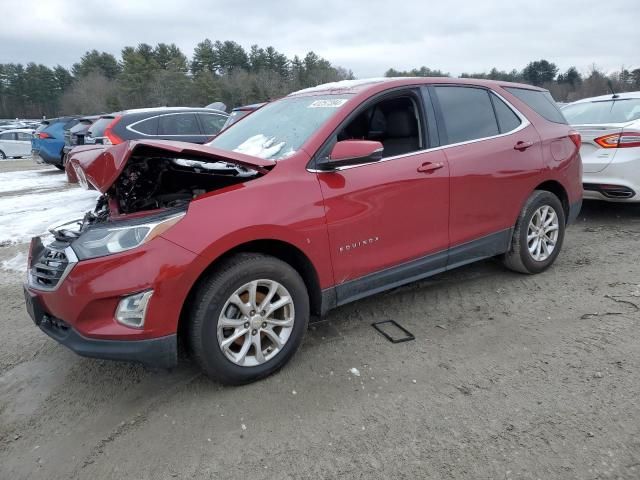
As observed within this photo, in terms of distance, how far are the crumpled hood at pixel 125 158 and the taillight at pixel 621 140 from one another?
4.90 meters

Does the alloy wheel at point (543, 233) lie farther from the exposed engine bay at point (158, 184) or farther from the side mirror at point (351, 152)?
the exposed engine bay at point (158, 184)

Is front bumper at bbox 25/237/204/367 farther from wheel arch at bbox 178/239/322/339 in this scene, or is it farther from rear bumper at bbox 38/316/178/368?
wheel arch at bbox 178/239/322/339

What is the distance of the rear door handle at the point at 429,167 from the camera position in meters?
3.44

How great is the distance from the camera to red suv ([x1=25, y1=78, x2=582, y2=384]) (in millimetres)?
2510

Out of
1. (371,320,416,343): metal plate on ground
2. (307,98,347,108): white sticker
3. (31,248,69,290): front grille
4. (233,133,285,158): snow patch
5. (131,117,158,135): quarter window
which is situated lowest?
(371,320,416,343): metal plate on ground

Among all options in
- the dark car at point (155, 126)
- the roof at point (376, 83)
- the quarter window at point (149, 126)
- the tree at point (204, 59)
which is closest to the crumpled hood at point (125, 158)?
the roof at point (376, 83)

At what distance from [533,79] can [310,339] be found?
283 ft

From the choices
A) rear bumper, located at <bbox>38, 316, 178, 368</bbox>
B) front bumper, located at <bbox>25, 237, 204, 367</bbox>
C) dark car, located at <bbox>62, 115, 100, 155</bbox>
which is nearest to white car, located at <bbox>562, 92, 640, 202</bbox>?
front bumper, located at <bbox>25, 237, 204, 367</bbox>

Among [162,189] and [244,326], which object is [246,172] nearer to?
[162,189]

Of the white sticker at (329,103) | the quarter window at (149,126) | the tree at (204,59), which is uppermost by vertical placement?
the tree at (204,59)

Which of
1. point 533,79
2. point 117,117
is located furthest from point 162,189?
point 533,79

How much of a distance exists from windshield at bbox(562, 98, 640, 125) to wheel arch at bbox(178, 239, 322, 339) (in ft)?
17.4

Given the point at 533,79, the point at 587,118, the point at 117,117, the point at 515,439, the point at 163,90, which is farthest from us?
the point at 533,79

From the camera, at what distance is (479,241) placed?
3934mm
